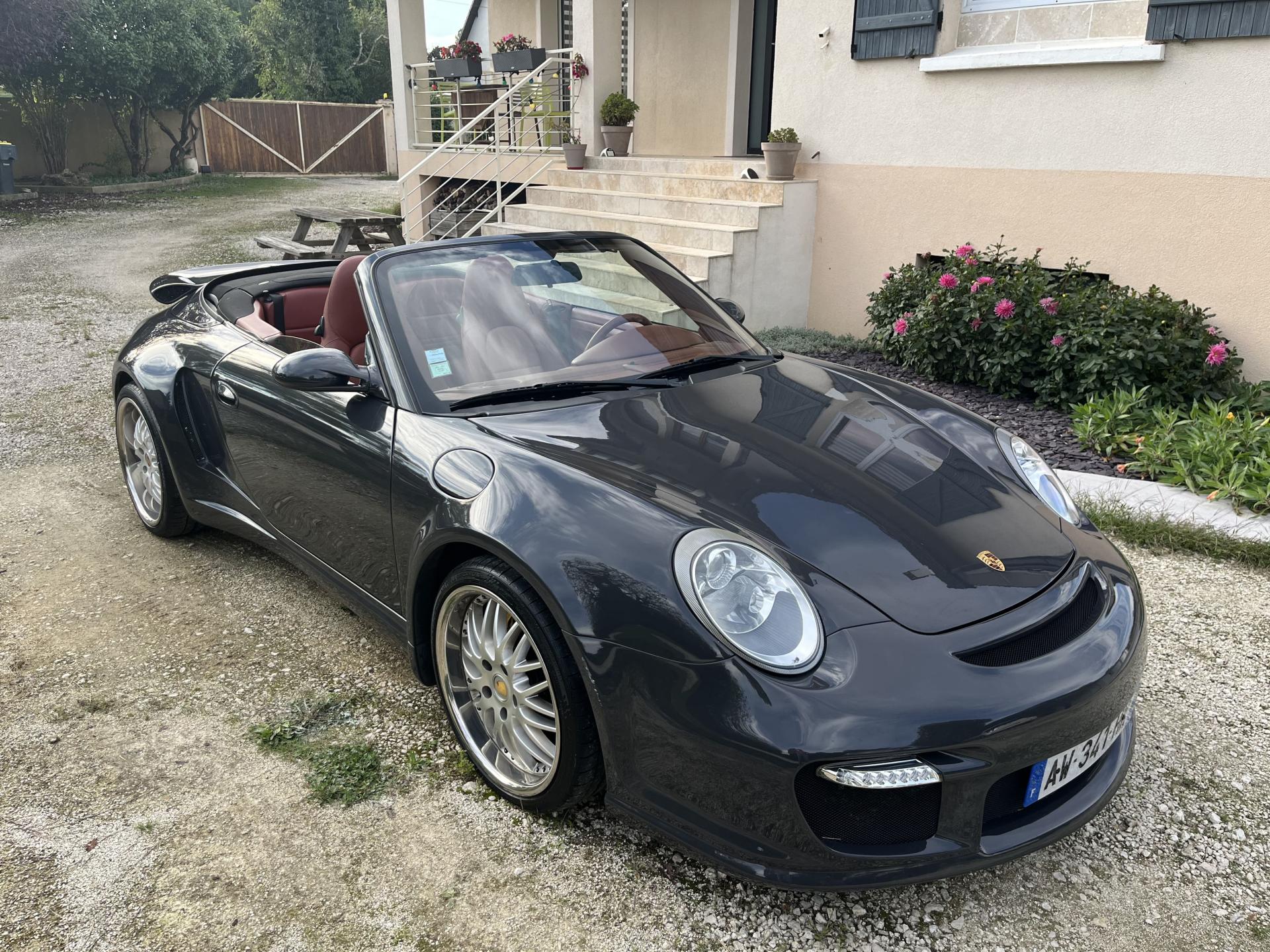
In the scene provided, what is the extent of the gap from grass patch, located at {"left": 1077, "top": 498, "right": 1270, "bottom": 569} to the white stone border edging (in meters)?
0.06

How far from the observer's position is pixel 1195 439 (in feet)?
15.9

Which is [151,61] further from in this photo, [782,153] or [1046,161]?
[1046,161]

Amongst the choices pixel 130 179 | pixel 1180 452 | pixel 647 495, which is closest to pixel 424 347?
pixel 647 495

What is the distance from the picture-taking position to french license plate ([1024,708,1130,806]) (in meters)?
2.04

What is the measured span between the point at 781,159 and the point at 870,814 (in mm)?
6725

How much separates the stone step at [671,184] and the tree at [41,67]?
13.9m

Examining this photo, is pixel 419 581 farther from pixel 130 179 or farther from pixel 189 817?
pixel 130 179

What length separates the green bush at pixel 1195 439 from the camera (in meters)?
4.48

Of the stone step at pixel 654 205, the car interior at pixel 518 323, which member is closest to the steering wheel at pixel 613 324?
the car interior at pixel 518 323

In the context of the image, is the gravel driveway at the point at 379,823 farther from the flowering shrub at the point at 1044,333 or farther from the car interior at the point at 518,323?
the flowering shrub at the point at 1044,333

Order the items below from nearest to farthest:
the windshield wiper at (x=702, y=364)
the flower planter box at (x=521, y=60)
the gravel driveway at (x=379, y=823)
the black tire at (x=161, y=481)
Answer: the gravel driveway at (x=379, y=823), the windshield wiper at (x=702, y=364), the black tire at (x=161, y=481), the flower planter box at (x=521, y=60)

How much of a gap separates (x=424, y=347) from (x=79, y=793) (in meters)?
1.55

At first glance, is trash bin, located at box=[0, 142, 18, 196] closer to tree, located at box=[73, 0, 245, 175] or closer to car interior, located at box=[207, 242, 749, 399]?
tree, located at box=[73, 0, 245, 175]

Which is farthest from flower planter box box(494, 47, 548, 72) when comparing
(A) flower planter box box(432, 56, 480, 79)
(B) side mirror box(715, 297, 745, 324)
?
(B) side mirror box(715, 297, 745, 324)
